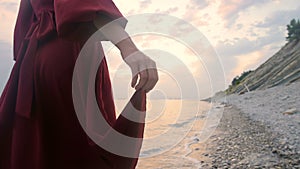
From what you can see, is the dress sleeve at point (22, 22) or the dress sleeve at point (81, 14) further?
the dress sleeve at point (22, 22)

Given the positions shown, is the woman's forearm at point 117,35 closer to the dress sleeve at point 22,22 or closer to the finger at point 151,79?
the finger at point 151,79

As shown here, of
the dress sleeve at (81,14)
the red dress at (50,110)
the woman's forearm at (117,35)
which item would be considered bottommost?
the red dress at (50,110)

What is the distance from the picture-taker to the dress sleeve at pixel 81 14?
822 mm

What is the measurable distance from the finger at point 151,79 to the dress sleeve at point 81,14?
6.1 inches

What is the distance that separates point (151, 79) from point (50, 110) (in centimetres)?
34

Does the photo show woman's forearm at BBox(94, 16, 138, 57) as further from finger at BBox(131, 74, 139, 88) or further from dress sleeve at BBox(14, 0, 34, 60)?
dress sleeve at BBox(14, 0, 34, 60)

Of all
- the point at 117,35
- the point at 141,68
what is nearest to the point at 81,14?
the point at 117,35

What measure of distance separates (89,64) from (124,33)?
0.60ft

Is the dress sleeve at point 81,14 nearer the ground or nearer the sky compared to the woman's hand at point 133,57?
nearer the sky

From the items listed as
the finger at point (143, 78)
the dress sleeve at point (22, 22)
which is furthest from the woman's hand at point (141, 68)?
the dress sleeve at point (22, 22)

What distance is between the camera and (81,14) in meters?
0.82

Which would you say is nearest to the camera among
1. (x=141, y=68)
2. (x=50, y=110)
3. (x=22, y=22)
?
(x=141, y=68)

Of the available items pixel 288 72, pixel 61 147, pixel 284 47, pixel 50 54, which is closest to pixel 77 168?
pixel 61 147

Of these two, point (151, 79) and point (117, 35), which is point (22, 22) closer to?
point (117, 35)
